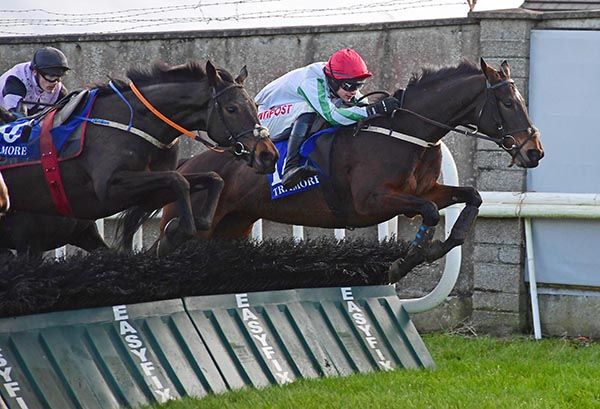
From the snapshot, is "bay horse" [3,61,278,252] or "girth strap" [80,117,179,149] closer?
"bay horse" [3,61,278,252]

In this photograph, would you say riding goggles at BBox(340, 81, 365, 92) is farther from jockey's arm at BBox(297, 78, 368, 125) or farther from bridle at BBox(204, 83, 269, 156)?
bridle at BBox(204, 83, 269, 156)

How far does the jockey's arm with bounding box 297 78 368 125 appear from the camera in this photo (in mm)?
8992

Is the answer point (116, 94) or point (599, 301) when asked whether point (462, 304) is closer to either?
point (599, 301)

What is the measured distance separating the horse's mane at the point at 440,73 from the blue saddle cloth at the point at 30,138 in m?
2.34

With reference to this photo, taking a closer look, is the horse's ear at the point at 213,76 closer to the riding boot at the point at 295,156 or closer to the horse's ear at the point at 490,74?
the riding boot at the point at 295,156

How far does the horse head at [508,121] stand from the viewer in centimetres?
870

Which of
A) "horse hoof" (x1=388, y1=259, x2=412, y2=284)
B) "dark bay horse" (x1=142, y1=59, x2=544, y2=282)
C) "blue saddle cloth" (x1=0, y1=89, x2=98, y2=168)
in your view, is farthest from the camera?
"dark bay horse" (x1=142, y1=59, x2=544, y2=282)

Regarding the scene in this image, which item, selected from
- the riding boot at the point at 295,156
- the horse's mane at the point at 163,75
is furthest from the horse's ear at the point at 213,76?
the riding boot at the point at 295,156

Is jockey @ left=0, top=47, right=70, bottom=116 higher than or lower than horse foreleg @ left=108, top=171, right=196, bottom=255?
higher

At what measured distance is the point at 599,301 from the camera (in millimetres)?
10328

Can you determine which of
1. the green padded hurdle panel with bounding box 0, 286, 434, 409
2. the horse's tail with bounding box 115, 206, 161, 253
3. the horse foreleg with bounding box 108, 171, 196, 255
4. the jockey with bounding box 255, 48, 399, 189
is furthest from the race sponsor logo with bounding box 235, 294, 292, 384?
the jockey with bounding box 255, 48, 399, 189

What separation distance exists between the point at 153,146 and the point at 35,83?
1.43m

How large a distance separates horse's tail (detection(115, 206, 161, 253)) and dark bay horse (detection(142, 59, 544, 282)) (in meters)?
0.69

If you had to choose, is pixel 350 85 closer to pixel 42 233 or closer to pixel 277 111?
pixel 277 111
